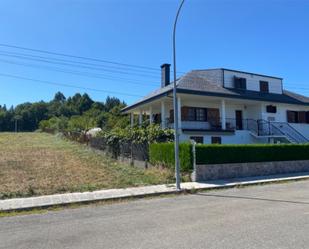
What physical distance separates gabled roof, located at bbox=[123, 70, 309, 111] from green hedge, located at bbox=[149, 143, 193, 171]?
222 inches

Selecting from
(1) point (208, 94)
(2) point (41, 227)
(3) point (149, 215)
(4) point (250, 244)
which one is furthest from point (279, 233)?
(1) point (208, 94)

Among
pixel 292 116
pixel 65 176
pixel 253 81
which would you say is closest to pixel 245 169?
pixel 65 176

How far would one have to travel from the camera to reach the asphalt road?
5.73 m

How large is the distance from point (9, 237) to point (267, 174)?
14.0 m

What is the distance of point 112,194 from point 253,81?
21.0m

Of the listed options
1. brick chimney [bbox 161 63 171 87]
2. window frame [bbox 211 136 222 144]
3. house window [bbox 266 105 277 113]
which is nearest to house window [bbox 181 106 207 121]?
window frame [bbox 211 136 222 144]

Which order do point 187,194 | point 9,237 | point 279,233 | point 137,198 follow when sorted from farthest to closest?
point 187,194, point 137,198, point 9,237, point 279,233

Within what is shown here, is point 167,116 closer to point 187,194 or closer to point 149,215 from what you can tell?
point 187,194

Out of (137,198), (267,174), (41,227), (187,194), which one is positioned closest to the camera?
(41,227)

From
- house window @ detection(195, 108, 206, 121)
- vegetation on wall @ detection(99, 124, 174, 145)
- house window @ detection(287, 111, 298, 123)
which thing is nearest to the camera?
vegetation on wall @ detection(99, 124, 174, 145)

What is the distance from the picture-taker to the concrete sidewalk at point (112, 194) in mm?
10055

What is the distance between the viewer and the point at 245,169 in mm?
16578

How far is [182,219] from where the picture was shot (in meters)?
7.57

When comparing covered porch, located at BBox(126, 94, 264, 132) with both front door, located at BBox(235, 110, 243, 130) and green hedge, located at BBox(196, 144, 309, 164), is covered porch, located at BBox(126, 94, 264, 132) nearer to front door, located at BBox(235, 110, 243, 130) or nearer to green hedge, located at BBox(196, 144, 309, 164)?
front door, located at BBox(235, 110, 243, 130)
